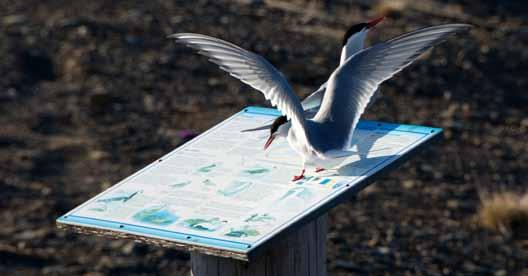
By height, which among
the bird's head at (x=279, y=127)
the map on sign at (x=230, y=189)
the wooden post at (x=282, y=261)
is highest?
the bird's head at (x=279, y=127)

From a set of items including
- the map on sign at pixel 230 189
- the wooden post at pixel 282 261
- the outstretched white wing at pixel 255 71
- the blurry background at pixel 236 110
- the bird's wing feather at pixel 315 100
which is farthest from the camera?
the blurry background at pixel 236 110

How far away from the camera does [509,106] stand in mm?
8578

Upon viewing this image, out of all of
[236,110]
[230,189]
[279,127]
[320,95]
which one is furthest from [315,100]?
[236,110]

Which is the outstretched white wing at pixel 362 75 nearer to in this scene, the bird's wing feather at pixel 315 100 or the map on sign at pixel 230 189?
the map on sign at pixel 230 189

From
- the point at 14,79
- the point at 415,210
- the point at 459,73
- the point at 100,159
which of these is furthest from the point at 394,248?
the point at 14,79

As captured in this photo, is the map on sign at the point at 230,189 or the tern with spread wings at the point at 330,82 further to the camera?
the tern with spread wings at the point at 330,82

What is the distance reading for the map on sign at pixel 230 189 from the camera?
3678mm

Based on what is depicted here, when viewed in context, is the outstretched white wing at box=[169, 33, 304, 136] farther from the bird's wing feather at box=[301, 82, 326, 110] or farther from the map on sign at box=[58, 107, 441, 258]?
the bird's wing feather at box=[301, 82, 326, 110]

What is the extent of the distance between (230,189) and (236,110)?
4279 millimetres

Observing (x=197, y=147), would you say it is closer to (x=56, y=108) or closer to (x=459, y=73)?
(x=56, y=108)

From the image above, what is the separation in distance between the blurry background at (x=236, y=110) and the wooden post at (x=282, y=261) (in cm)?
224

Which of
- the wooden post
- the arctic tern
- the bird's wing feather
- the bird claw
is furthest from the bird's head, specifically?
the bird's wing feather

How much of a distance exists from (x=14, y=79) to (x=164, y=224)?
5342 millimetres

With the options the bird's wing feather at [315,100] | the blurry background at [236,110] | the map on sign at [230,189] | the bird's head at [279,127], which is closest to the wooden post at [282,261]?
the map on sign at [230,189]
